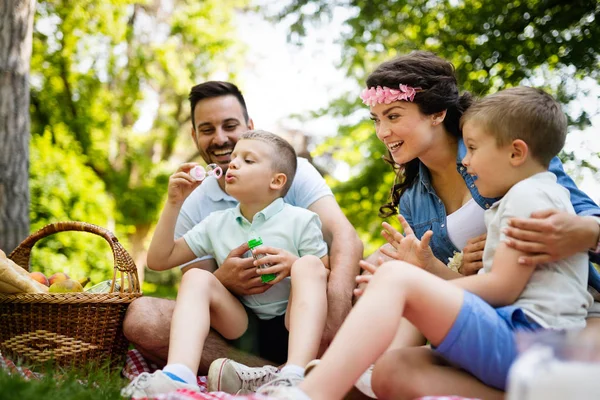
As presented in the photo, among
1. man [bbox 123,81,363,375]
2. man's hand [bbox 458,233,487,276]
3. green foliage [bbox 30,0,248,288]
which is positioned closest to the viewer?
man's hand [bbox 458,233,487,276]

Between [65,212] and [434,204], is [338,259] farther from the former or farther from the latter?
[65,212]

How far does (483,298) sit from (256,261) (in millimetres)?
1015

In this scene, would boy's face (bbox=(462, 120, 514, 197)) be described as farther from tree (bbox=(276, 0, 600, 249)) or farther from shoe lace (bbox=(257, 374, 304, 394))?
tree (bbox=(276, 0, 600, 249))

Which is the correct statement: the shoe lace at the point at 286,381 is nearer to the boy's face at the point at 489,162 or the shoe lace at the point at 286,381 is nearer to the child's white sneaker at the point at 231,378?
the child's white sneaker at the point at 231,378

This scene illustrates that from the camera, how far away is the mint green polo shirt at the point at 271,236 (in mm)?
2797

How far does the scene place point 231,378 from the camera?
239 centimetres

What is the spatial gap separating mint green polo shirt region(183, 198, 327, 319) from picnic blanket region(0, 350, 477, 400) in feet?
1.39

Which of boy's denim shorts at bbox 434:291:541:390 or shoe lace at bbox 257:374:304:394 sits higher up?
boy's denim shorts at bbox 434:291:541:390

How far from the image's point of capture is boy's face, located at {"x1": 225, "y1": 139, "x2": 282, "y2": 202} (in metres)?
2.84

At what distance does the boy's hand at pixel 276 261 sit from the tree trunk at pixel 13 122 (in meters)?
2.15

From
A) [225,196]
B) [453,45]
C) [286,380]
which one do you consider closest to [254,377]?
[286,380]

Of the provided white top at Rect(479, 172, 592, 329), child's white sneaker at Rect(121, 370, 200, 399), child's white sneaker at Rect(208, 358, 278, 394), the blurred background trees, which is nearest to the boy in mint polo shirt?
child's white sneaker at Rect(208, 358, 278, 394)

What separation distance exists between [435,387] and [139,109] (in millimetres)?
10690

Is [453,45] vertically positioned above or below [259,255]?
above
